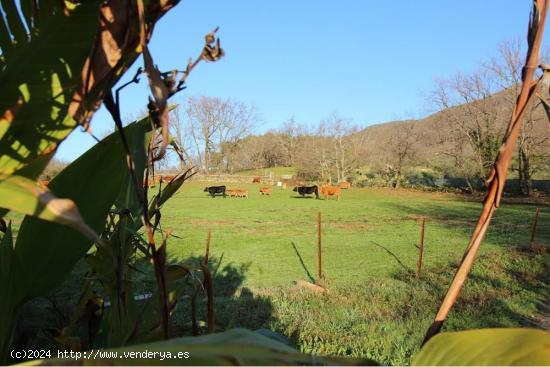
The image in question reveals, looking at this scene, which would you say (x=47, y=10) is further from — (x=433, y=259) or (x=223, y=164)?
(x=223, y=164)

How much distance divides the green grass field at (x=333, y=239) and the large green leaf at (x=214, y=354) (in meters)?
6.53

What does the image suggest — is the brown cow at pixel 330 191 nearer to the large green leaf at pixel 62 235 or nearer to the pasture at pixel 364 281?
the pasture at pixel 364 281

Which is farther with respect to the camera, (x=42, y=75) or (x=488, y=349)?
(x=42, y=75)

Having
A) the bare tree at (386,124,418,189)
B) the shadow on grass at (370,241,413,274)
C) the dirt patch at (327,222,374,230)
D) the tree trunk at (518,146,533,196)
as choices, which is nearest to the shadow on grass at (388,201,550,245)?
the dirt patch at (327,222,374,230)

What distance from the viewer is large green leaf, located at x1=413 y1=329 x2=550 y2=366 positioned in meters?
0.39

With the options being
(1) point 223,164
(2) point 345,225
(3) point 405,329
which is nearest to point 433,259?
(3) point 405,329

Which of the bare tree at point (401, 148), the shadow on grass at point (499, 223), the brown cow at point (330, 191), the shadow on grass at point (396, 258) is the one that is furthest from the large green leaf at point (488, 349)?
the bare tree at point (401, 148)

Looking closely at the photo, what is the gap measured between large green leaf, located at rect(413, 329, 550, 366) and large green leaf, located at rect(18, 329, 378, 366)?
0.39 ft

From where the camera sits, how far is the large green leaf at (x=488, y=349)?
0.39 metres

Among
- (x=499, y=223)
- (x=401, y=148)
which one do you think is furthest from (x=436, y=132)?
(x=499, y=223)

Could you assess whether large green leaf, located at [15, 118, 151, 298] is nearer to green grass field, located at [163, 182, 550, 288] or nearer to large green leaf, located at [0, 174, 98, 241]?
large green leaf, located at [0, 174, 98, 241]

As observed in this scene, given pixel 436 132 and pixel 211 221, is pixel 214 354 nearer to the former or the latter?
pixel 211 221

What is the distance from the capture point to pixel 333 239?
38.5ft

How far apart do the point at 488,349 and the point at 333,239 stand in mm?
11485
